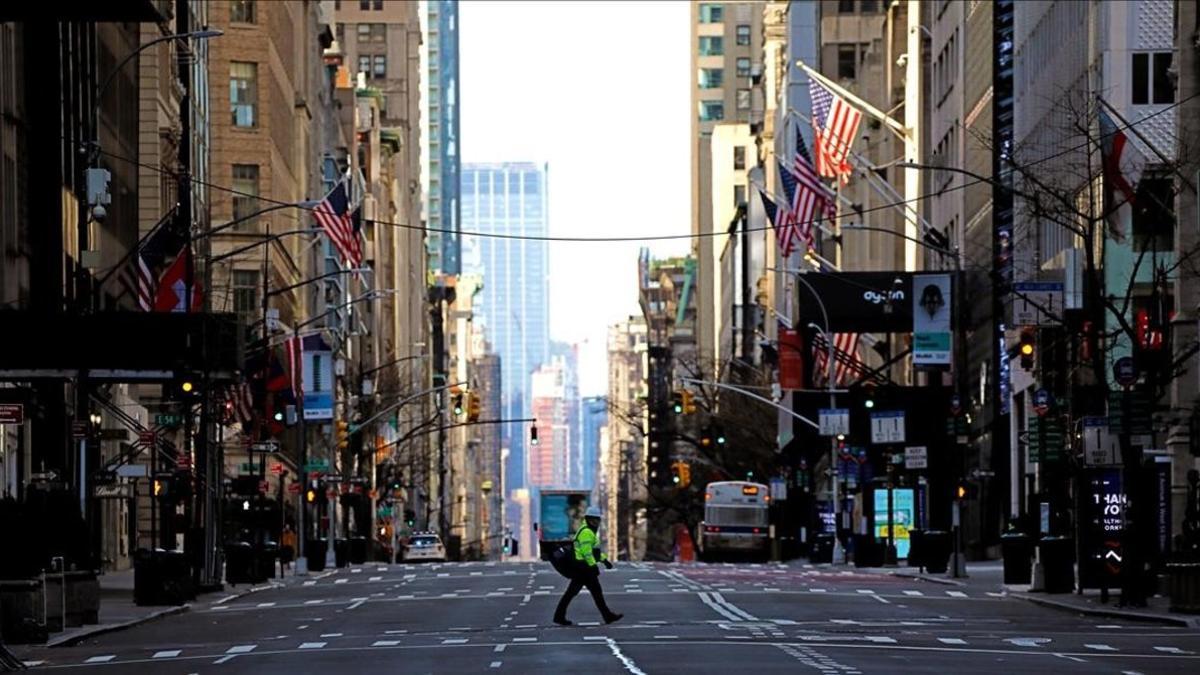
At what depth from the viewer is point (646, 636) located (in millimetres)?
36500

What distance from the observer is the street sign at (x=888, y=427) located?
8281 centimetres

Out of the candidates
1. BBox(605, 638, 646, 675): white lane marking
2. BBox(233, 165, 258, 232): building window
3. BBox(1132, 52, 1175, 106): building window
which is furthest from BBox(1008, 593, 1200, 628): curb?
BBox(233, 165, 258, 232): building window

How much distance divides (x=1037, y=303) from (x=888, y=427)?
28.1 metres

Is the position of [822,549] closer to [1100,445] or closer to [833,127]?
[833,127]

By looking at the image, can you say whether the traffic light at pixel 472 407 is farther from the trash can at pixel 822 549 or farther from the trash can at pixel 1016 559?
the trash can at pixel 1016 559

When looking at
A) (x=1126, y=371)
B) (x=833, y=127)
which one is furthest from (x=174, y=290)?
(x=833, y=127)

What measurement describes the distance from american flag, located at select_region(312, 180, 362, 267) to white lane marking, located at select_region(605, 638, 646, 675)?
38749 millimetres

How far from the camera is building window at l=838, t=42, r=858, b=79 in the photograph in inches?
6147

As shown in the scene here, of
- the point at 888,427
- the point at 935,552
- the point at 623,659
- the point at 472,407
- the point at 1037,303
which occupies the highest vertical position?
the point at 1037,303

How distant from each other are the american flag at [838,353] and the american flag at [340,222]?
88.9ft

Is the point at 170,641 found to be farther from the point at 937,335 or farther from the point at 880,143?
the point at 880,143

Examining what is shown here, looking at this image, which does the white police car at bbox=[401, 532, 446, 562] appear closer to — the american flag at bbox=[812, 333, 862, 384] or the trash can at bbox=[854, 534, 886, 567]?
the american flag at bbox=[812, 333, 862, 384]

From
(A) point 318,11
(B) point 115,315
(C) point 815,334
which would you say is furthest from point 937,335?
(A) point 318,11

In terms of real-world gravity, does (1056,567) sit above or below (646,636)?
below
